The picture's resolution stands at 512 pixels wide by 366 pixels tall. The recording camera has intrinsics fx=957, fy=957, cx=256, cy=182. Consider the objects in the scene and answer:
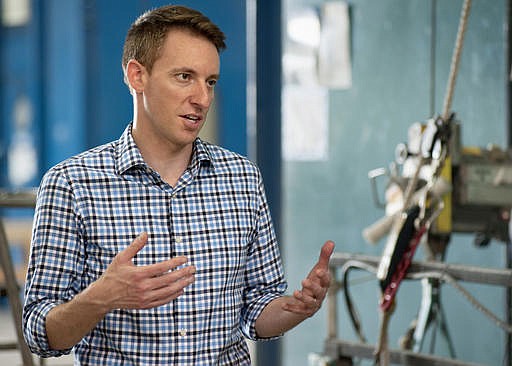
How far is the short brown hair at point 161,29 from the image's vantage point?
6.04ft

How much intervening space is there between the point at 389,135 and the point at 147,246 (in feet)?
8.33

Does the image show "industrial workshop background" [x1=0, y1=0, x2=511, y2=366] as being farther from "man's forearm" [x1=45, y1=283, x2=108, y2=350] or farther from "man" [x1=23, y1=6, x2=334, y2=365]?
"man's forearm" [x1=45, y1=283, x2=108, y2=350]

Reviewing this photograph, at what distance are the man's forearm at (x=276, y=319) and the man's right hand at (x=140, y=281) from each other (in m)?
0.33

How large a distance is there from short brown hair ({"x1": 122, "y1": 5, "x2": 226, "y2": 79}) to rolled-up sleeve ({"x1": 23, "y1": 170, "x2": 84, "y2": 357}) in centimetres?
29

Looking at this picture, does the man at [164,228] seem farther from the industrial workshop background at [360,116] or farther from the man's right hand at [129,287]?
the industrial workshop background at [360,116]

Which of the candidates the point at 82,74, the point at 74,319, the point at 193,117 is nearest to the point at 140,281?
the point at 74,319

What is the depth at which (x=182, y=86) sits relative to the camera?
1815 millimetres

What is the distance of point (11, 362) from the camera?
560 cm

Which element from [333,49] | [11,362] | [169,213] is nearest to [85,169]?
[169,213]

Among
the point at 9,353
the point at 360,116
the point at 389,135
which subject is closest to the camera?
the point at 389,135

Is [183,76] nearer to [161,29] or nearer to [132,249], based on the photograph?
[161,29]

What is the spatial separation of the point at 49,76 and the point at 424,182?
5792mm

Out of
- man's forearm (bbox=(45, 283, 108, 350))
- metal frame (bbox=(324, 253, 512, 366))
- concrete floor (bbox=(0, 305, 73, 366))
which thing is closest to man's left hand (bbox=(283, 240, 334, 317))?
man's forearm (bbox=(45, 283, 108, 350))

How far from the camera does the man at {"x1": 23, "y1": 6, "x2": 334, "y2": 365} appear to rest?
1.76 metres
